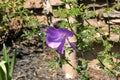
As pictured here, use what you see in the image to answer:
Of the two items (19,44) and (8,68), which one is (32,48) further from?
(8,68)

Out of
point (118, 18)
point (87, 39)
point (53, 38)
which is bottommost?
point (118, 18)

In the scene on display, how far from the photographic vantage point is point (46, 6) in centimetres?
403

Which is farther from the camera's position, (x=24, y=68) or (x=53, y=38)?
(x=24, y=68)

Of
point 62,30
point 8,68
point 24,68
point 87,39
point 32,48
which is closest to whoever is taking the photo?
point 62,30

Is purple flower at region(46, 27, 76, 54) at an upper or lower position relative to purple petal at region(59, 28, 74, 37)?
lower

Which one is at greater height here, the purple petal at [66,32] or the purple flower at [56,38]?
the purple petal at [66,32]

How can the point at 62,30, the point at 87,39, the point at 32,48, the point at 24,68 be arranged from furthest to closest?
1. the point at 32,48
2. the point at 24,68
3. the point at 87,39
4. the point at 62,30

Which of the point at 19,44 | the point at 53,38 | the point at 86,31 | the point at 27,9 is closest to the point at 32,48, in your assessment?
the point at 19,44

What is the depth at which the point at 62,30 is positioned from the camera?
1858 mm

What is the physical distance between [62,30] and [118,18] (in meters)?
2.07

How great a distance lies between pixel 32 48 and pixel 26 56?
16cm

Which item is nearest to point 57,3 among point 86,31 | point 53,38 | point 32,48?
point 32,48

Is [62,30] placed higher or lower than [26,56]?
higher

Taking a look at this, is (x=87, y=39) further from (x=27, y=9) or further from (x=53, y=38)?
(x=27, y=9)
